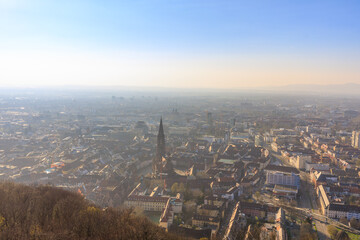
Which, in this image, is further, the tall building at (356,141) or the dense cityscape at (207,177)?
the tall building at (356,141)

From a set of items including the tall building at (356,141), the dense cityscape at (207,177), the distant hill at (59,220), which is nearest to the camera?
the distant hill at (59,220)

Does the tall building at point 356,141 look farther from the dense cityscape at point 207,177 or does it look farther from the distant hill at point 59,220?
the distant hill at point 59,220

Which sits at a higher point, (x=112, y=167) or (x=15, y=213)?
(x=15, y=213)

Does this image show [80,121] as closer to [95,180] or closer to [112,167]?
[112,167]

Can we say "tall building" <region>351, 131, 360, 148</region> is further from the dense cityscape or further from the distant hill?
the distant hill

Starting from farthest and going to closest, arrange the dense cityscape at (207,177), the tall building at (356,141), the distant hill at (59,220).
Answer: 1. the tall building at (356,141)
2. the dense cityscape at (207,177)
3. the distant hill at (59,220)

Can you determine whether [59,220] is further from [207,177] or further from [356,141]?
[356,141]

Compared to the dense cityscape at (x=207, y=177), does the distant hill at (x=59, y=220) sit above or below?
above

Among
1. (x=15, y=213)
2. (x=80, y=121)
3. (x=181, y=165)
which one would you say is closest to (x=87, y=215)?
(x=15, y=213)

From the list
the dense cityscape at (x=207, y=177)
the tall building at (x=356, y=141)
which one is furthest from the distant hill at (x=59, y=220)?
the tall building at (x=356, y=141)
